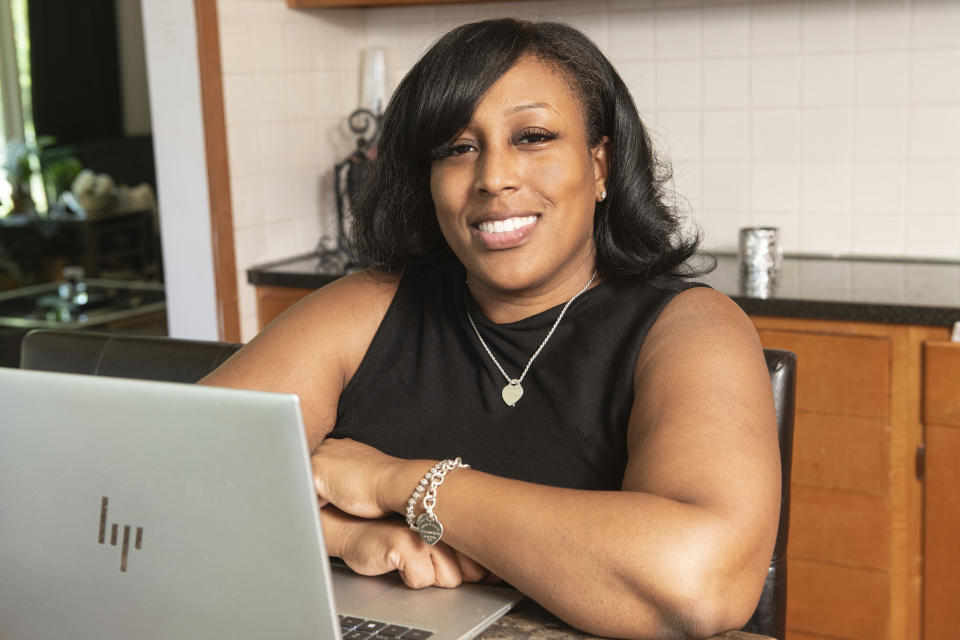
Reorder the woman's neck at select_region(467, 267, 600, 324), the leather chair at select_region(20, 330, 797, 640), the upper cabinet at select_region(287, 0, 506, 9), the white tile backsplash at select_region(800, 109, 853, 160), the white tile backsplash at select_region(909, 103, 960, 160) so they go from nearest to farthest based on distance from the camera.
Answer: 1. the woman's neck at select_region(467, 267, 600, 324)
2. the leather chair at select_region(20, 330, 797, 640)
3. the white tile backsplash at select_region(909, 103, 960, 160)
4. the white tile backsplash at select_region(800, 109, 853, 160)
5. the upper cabinet at select_region(287, 0, 506, 9)

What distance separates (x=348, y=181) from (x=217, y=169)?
1.31 feet

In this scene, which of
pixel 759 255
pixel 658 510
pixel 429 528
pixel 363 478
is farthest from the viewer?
pixel 759 255

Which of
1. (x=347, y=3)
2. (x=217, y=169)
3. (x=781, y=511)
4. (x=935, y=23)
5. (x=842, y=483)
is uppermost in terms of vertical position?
(x=347, y=3)

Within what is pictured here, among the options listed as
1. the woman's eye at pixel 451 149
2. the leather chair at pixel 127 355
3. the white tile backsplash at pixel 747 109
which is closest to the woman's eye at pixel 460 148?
the woman's eye at pixel 451 149

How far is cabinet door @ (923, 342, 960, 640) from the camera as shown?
2.33m

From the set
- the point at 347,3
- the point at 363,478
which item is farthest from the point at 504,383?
the point at 347,3

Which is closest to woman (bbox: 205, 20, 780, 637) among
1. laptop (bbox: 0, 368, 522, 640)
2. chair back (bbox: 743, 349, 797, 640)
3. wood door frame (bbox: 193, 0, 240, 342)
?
chair back (bbox: 743, 349, 797, 640)

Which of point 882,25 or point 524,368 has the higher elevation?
point 882,25

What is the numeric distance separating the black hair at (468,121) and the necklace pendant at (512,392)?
0.22 m

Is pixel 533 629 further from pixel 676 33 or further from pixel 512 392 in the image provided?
pixel 676 33

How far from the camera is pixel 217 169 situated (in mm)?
3014

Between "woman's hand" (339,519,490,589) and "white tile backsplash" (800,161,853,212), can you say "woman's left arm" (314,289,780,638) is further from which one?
"white tile backsplash" (800,161,853,212)

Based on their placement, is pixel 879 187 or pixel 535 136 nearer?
pixel 535 136

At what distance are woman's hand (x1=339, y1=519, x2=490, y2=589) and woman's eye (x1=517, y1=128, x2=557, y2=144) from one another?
52 centimetres
